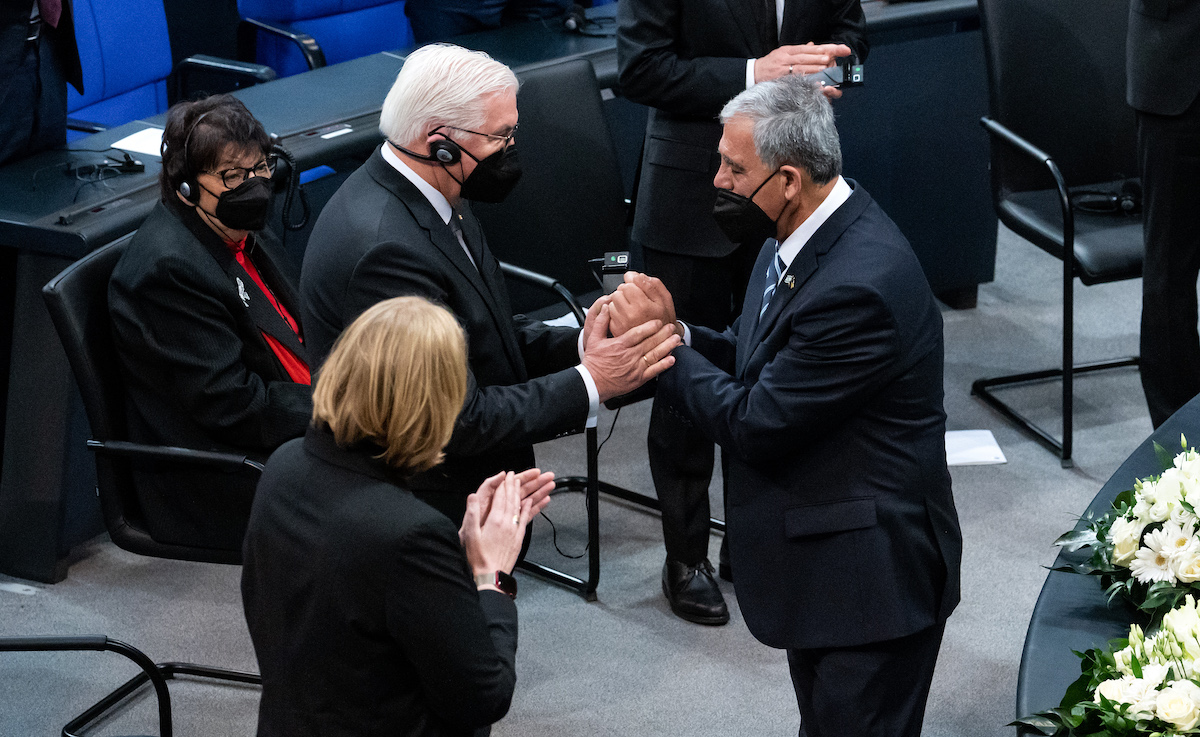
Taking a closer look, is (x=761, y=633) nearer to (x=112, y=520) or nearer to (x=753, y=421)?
(x=753, y=421)

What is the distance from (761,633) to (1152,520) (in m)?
0.67

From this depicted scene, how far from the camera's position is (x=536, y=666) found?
3.21 meters

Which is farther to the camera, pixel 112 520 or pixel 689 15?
pixel 689 15

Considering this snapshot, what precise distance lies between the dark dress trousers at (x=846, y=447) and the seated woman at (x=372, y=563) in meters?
0.64

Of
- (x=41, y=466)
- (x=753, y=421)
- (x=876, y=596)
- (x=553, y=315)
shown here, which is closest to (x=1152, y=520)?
(x=876, y=596)

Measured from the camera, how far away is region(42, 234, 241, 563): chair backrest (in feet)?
8.96

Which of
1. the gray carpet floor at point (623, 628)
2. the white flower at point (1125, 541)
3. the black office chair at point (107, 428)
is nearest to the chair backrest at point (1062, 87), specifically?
the gray carpet floor at point (623, 628)

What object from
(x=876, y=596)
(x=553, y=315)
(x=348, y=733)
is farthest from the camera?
(x=553, y=315)

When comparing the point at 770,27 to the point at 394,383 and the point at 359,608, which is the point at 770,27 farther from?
the point at 359,608

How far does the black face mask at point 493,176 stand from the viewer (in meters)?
2.50

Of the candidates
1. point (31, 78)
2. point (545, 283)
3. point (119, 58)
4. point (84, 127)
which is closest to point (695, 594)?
point (545, 283)

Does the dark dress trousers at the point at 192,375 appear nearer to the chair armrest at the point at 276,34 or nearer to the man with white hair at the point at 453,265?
the man with white hair at the point at 453,265

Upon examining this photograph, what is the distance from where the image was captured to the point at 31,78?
363 cm

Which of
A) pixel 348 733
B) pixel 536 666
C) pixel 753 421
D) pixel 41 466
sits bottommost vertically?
pixel 536 666
